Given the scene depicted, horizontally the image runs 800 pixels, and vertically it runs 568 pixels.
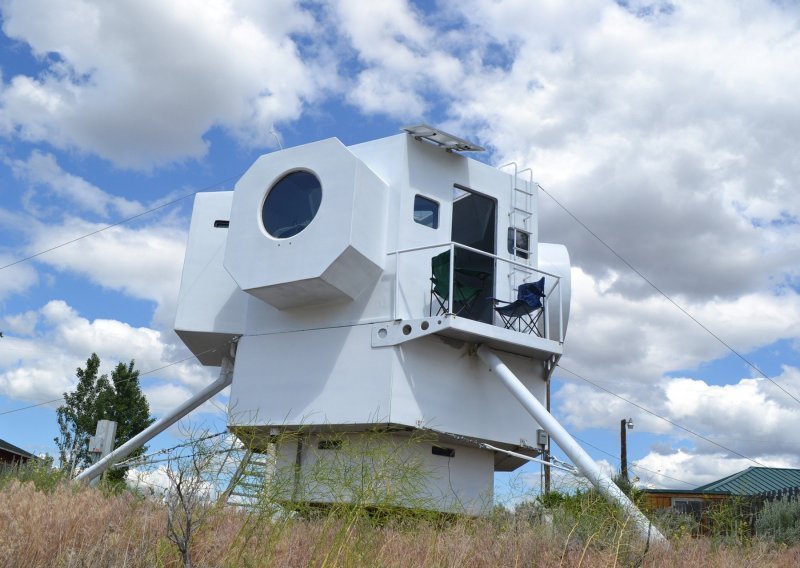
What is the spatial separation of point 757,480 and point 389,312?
85.7 ft

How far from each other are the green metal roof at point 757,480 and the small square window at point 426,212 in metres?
22.0

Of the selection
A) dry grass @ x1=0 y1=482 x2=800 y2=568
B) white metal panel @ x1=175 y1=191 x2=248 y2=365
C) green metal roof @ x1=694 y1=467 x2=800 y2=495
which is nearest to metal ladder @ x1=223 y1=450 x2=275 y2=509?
dry grass @ x1=0 y1=482 x2=800 y2=568

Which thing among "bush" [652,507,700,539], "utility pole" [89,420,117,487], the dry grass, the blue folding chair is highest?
the blue folding chair

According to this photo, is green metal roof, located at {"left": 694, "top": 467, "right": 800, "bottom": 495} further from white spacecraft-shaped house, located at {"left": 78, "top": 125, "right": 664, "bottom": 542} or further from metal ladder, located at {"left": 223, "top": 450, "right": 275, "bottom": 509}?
metal ladder, located at {"left": 223, "top": 450, "right": 275, "bottom": 509}

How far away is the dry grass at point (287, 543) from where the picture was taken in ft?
23.5

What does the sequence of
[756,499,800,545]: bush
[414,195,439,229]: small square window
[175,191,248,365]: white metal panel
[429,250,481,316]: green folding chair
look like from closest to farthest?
1. [756,499,800,545]: bush
2. [429,250,481,316]: green folding chair
3. [414,195,439,229]: small square window
4. [175,191,248,365]: white metal panel

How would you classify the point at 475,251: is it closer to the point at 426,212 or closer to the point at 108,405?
the point at 426,212

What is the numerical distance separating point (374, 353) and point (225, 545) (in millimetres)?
8484

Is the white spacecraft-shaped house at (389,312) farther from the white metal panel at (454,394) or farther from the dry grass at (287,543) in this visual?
the dry grass at (287,543)

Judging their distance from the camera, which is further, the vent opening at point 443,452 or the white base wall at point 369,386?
the vent opening at point 443,452

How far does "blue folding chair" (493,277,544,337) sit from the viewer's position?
16531 mm

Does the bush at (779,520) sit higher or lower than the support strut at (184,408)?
lower

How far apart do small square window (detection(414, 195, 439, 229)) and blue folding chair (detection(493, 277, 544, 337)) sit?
2.10 m

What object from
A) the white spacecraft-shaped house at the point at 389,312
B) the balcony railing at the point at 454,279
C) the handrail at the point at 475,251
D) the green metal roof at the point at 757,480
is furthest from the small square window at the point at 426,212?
the green metal roof at the point at 757,480
